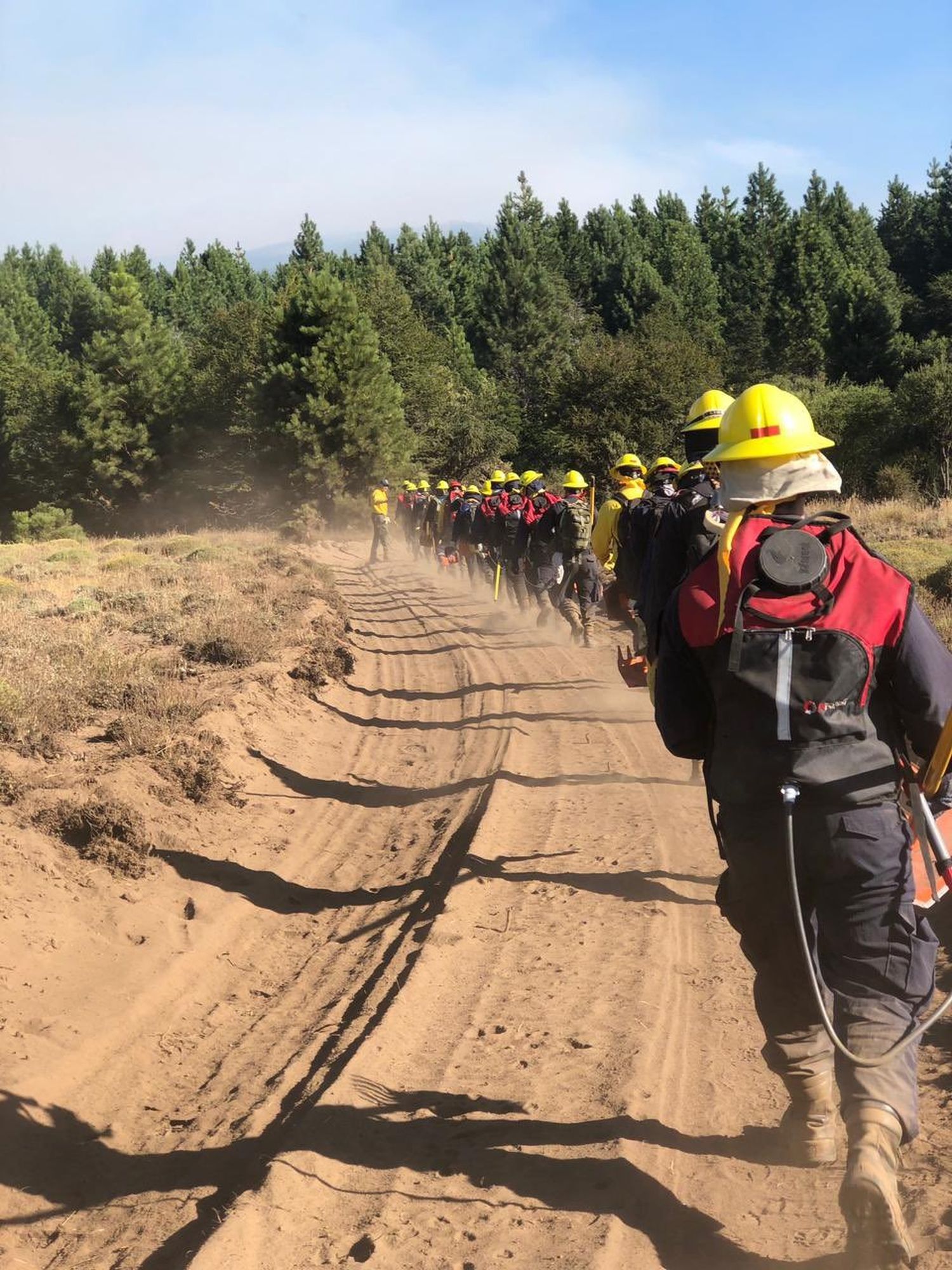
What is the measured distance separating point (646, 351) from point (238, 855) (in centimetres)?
4219

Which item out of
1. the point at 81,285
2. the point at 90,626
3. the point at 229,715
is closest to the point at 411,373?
the point at 81,285

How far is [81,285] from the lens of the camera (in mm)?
74125

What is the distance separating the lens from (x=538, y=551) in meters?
16.2

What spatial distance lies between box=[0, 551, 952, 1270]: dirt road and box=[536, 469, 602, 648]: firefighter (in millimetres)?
6248

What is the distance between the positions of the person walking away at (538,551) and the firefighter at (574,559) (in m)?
0.17

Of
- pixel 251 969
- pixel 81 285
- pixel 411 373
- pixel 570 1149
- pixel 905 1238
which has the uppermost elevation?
pixel 81 285

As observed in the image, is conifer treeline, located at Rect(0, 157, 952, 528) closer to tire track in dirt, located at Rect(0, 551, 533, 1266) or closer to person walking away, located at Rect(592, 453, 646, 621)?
person walking away, located at Rect(592, 453, 646, 621)

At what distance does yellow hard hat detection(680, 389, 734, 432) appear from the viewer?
622cm

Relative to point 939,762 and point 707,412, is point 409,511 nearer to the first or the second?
point 707,412

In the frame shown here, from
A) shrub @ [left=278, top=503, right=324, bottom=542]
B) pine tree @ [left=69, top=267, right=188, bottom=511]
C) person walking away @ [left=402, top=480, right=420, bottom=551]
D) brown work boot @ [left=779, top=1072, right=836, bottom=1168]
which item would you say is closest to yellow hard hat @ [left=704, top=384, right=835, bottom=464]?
brown work boot @ [left=779, top=1072, right=836, bottom=1168]

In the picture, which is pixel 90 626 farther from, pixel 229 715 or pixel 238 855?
pixel 238 855

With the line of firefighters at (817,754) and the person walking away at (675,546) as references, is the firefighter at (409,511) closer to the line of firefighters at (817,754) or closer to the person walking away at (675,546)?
the person walking away at (675,546)

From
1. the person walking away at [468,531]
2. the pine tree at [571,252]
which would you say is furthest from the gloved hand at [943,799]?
the pine tree at [571,252]

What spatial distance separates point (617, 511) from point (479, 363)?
78.2 metres
